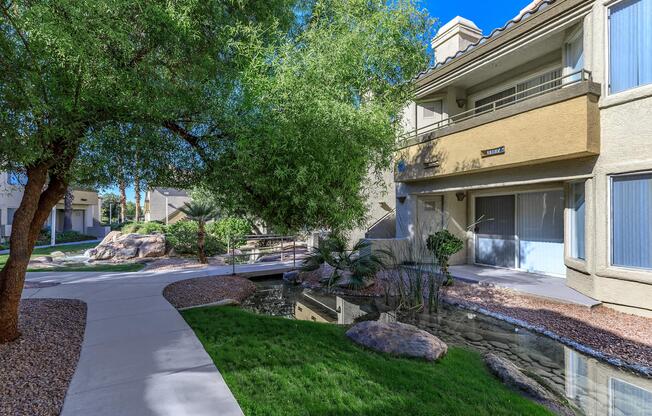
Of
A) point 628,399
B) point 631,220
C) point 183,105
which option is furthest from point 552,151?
point 183,105

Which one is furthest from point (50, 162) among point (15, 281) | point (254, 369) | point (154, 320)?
point (254, 369)

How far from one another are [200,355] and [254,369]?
0.86 m

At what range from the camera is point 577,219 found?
330 inches

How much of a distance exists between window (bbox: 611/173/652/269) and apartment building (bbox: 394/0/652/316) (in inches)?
0.8

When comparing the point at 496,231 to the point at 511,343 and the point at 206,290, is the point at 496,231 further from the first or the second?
the point at 206,290

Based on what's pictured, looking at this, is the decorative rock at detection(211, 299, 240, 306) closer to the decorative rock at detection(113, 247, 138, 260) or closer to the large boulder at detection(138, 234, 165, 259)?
the large boulder at detection(138, 234, 165, 259)

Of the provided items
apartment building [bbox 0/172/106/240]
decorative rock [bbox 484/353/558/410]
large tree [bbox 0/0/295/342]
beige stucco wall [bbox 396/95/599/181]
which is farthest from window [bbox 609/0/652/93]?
apartment building [bbox 0/172/106/240]

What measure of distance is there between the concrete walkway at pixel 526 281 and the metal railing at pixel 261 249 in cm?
625

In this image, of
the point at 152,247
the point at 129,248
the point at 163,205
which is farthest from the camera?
the point at 163,205

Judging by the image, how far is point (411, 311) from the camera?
7941 mm

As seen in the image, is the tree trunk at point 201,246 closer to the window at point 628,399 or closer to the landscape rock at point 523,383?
the landscape rock at point 523,383

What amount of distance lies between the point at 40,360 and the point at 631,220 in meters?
10.4

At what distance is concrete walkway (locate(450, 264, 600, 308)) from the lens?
774 centimetres

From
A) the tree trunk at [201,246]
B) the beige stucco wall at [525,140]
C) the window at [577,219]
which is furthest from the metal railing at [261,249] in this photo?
the window at [577,219]
